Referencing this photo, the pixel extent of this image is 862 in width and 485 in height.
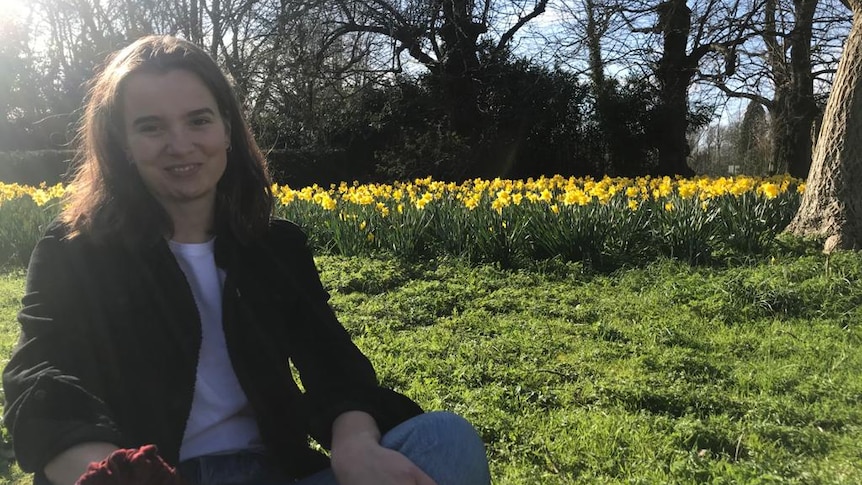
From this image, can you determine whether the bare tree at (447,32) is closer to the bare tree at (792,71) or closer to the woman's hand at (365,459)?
the bare tree at (792,71)

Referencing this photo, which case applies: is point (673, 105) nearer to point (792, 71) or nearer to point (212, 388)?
point (792, 71)

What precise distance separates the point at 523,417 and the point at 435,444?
1.44m

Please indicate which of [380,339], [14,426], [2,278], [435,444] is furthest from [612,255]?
[2,278]

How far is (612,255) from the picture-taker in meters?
4.81

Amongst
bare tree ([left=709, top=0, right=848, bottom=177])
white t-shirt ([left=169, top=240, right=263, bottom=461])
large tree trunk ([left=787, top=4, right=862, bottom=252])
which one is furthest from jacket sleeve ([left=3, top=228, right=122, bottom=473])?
bare tree ([left=709, top=0, right=848, bottom=177])

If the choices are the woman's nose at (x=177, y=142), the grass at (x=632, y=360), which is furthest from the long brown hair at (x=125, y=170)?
the grass at (x=632, y=360)

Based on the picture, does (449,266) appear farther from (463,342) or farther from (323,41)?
(323,41)

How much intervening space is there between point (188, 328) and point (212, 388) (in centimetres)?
13

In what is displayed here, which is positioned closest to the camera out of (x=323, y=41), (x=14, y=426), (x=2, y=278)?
(x=14, y=426)

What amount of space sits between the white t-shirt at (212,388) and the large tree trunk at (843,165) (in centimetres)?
454

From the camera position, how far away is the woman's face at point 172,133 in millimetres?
1268

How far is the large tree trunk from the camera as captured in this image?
14.8 feet

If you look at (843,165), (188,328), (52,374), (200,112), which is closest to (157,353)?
(188,328)

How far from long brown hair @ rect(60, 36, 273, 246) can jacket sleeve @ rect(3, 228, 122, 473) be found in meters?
0.10
